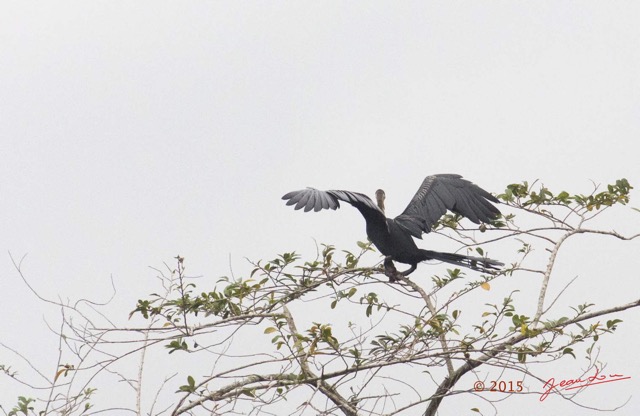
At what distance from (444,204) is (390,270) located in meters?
0.72

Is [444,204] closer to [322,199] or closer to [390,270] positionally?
[390,270]

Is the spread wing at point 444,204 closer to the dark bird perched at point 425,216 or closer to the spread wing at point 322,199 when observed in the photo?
the dark bird perched at point 425,216

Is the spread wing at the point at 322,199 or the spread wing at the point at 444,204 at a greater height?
the spread wing at the point at 444,204

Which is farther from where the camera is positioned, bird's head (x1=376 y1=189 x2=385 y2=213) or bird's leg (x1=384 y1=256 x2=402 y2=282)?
bird's head (x1=376 y1=189 x2=385 y2=213)

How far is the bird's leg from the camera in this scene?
6.69m

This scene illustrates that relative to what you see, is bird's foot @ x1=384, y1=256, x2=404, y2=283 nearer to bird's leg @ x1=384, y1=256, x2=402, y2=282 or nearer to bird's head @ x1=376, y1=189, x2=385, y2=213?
bird's leg @ x1=384, y1=256, x2=402, y2=282

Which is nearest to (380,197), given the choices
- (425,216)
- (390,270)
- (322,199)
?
(425,216)

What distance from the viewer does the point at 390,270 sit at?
6.71m

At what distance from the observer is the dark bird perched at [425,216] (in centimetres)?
657

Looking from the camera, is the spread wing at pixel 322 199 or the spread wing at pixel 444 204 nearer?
the spread wing at pixel 322 199

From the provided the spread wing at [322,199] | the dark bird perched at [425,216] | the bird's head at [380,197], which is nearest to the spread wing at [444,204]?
the dark bird perched at [425,216]

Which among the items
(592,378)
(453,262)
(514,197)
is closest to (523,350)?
(592,378)

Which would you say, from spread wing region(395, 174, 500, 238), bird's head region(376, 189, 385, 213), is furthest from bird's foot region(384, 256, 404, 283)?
bird's head region(376, 189, 385, 213)

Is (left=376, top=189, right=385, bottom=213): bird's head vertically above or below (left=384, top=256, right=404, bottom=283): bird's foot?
above
